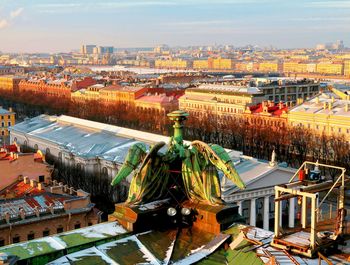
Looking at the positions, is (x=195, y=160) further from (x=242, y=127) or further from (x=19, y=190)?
(x=242, y=127)

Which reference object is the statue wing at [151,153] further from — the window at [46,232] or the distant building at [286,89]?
the distant building at [286,89]

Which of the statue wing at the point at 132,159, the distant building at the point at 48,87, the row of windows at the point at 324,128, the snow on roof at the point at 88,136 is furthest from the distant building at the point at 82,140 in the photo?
the distant building at the point at 48,87

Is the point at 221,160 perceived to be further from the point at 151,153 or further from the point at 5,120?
the point at 5,120

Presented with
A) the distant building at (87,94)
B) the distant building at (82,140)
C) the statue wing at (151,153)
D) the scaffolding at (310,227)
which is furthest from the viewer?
the distant building at (87,94)

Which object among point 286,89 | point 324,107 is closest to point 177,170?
point 324,107

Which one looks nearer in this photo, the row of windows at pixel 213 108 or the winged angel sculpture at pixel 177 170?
the winged angel sculpture at pixel 177 170

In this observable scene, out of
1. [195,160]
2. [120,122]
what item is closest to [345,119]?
[120,122]

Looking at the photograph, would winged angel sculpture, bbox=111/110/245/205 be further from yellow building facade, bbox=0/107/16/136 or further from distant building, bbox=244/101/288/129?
yellow building facade, bbox=0/107/16/136

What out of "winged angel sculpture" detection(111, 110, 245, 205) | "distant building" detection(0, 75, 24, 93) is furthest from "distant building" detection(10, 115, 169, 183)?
"distant building" detection(0, 75, 24, 93)
